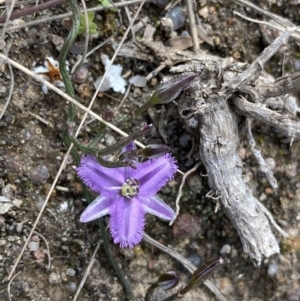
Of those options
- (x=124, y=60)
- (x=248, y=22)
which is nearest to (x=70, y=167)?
(x=124, y=60)

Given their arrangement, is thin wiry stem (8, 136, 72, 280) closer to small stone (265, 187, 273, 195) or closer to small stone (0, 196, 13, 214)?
small stone (0, 196, 13, 214)

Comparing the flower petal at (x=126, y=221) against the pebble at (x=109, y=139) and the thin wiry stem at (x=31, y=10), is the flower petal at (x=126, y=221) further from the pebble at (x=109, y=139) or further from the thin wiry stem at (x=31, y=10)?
the thin wiry stem at (x=31, y=10)

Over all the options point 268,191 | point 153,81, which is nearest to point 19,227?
point 153,81

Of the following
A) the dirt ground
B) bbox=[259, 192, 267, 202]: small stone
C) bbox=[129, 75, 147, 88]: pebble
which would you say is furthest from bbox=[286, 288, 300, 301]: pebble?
bbox=[129, 75, 147, 88]: pebble

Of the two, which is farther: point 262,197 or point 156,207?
point 262,197

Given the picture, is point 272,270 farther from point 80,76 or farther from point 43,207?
point 80,76

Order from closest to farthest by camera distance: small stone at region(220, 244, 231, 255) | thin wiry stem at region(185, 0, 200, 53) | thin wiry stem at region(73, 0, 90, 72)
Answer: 1. thin wiry stem at region(73, 0, 90, 72)
2. thin wiry stem at region(185, 0, 200, 53)
3. small stone at region(220, 244, 231, 255)
